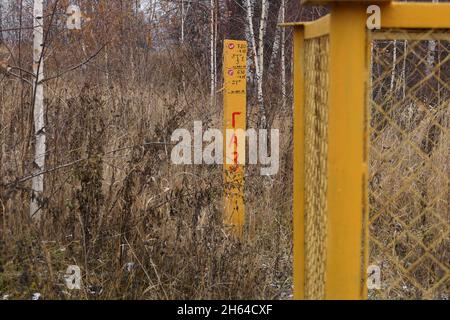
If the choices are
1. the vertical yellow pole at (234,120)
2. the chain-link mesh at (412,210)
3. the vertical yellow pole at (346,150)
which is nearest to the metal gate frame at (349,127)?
the vertical yellow pole at (346,150)

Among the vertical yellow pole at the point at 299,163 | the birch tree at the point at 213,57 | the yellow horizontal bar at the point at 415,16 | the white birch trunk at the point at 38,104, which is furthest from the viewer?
the birch tree at the point at 213,57

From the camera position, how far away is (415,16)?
1819 mm

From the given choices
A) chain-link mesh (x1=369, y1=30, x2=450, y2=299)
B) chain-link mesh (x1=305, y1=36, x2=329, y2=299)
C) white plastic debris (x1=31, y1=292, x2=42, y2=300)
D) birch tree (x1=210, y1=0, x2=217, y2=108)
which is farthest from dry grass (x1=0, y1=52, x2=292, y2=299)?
birch tree (x1=210, y1=0, x2=217, y2=108)

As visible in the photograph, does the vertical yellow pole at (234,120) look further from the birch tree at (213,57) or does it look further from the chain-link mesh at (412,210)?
the birch tree at (213,57)

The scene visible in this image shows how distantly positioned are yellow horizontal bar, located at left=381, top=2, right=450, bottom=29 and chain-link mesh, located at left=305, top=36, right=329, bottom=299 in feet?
0.73

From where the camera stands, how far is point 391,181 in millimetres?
5230

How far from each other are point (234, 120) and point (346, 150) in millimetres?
2974

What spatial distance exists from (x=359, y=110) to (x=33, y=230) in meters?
2.49

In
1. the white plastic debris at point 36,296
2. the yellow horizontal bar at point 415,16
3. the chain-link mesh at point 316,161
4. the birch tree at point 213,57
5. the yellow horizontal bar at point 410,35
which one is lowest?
the white plastic debris at point 36,296

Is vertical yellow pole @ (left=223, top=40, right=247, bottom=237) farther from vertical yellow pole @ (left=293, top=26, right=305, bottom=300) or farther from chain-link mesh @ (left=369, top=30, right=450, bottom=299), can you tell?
vertical yellow pole @ (left=293, top=26, right=305, bottom=300)

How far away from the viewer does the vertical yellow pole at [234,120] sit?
14.2ft

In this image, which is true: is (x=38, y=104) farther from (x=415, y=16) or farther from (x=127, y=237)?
(x=415, y=16)

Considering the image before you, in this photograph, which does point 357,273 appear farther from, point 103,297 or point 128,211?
point 128,211

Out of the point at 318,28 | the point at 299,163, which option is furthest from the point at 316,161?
the point at 318,28
